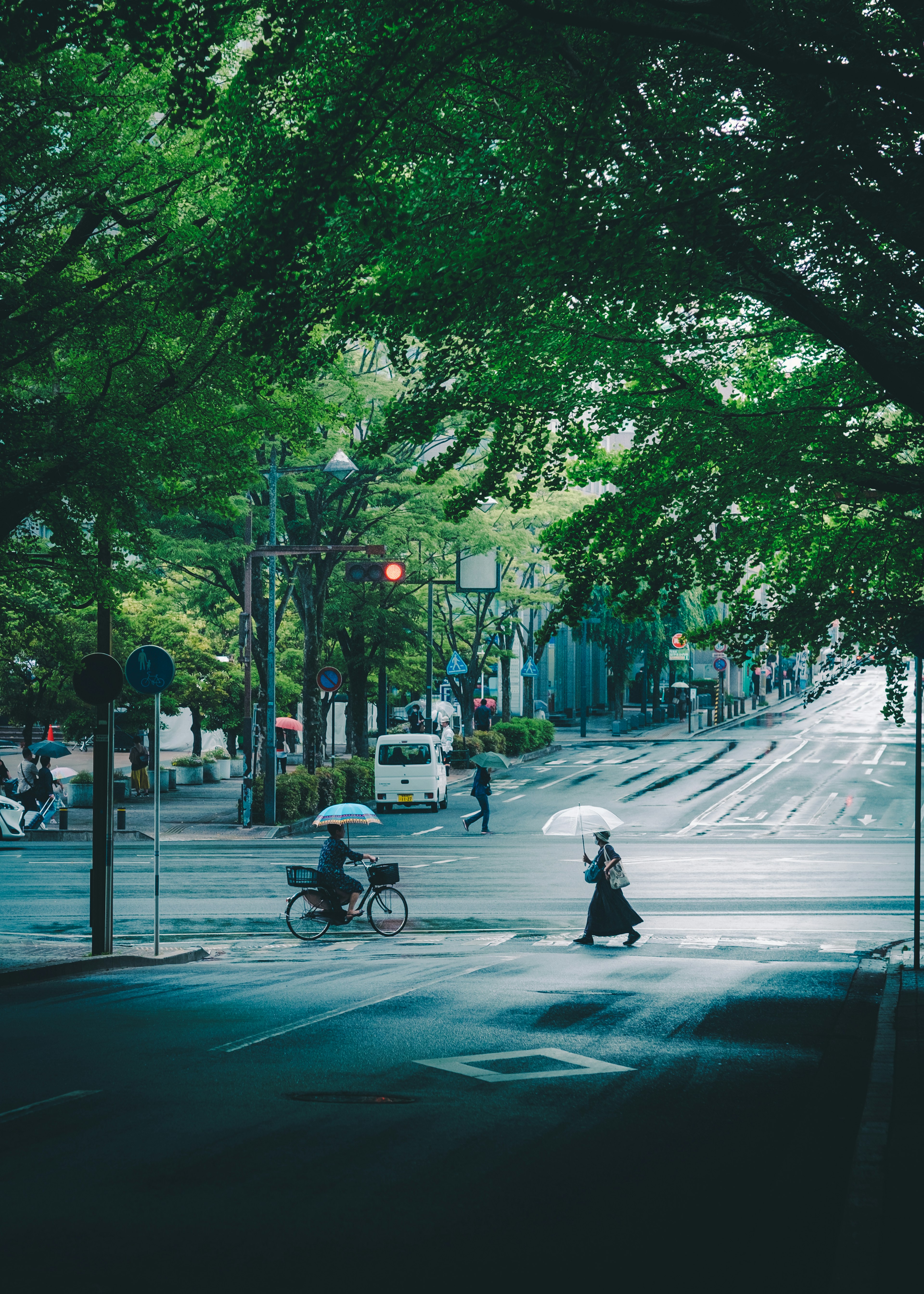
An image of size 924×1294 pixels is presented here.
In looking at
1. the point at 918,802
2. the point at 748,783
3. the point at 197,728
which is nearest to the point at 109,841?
the point at 918,802

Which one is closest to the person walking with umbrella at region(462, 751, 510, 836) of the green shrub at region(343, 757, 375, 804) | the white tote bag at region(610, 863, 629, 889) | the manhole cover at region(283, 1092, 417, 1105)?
the green shrub at region(343, 757, 375, 804)

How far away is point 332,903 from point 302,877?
1.80 ft

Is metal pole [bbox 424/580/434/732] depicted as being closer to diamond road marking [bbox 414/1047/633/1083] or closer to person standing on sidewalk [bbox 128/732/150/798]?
person standing on sidewalk [bbox 128/732/150/798]

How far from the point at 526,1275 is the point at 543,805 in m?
28.1

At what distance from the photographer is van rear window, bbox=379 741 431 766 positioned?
32.2 m

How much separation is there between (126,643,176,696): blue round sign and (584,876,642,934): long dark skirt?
5753 millimetres

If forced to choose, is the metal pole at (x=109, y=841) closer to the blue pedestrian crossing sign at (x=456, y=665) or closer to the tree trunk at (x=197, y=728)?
the tree trunk at (x=197, y=728)

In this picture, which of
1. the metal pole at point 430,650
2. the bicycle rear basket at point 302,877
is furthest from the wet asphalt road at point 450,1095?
the metal pole at point 430,650

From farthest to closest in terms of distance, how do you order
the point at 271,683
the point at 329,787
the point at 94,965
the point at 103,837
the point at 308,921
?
the point at 329,787 < the point at 271,683 < the point at 308,921 < the point at 103,837 < the point at 94,965

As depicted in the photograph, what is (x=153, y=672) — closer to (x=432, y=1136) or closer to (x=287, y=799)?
(x=432, y=1136)

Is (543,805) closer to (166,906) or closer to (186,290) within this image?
(166,906)

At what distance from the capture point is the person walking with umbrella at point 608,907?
14742mm

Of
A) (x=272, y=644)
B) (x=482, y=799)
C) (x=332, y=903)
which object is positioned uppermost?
(x=272, y=644)

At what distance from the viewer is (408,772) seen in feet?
105
